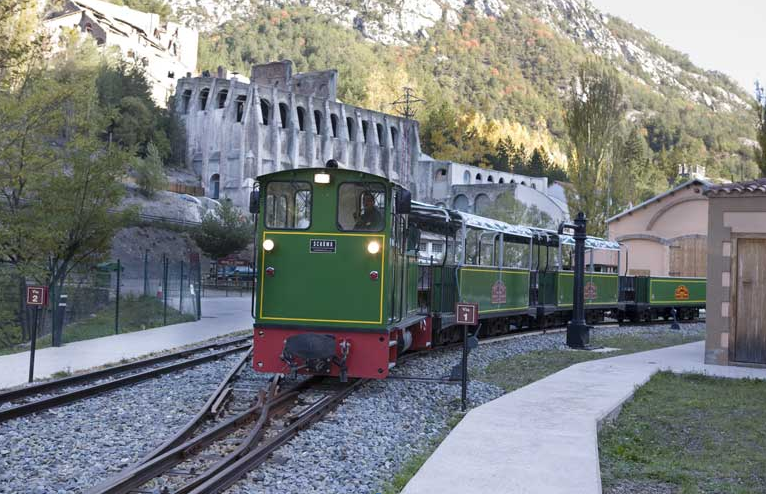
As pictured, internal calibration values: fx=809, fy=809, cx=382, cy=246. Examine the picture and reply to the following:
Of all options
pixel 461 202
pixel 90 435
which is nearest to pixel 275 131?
pixel 461 202

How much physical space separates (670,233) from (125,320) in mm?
29195

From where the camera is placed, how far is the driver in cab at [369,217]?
39.1 ft

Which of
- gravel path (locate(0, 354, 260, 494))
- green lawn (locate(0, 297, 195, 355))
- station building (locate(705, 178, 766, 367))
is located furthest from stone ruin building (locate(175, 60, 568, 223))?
gravel path (locate(0, 354, 260, 494))

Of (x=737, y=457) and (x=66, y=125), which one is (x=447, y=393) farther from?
(x=66, y=125)

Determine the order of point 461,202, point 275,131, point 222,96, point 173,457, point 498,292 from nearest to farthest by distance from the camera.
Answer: point 173,457
point 498,292
point 275,131
point 222,96
point 461,202

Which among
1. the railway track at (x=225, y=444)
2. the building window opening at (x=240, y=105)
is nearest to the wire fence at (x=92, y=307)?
the railway track at (x=225, y=444)

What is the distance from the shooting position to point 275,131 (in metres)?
84.9

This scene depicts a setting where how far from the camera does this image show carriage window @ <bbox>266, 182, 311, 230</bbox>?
12109 millimetres

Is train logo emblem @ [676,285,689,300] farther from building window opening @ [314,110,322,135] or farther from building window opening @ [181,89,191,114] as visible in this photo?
building window opening @ [181,89,191,114]

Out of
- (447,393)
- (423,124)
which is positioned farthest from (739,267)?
(423,124)

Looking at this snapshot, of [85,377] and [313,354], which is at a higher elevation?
[313,354]

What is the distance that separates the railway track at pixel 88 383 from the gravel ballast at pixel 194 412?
0.56ft

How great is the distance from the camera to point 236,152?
8244 centimetres

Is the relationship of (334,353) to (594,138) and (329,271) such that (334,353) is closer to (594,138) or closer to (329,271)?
(329,271)
